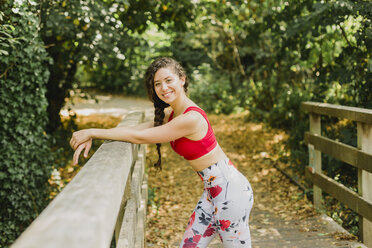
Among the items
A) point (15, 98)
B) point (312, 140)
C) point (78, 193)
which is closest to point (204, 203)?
point (78, 193)

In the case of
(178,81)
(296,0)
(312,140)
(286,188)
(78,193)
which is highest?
(296,0)

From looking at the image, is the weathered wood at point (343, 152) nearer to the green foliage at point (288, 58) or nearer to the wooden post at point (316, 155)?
the wooden post at point (316, 155)

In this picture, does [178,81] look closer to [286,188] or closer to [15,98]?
[15,98]

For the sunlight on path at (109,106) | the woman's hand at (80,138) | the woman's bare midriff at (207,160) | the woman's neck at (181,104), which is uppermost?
the woman's neck at (181,104)

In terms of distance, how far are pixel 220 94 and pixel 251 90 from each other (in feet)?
7.71

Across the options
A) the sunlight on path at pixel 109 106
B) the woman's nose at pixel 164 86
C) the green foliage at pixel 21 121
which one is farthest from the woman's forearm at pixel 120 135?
the sunlight on path at pixel 109 106

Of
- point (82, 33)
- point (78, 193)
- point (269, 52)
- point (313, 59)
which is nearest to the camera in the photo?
point (78, 193)

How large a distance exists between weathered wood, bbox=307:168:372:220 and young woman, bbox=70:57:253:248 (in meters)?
1.88

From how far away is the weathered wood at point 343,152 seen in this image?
12.9 ft

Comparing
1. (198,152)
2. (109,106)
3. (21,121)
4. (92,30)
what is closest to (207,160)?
(198,152)

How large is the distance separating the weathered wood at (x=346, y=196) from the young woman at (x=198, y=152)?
1.88 meters

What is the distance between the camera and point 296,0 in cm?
721

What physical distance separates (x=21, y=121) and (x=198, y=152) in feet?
11.4

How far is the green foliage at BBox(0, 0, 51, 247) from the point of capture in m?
4.85
